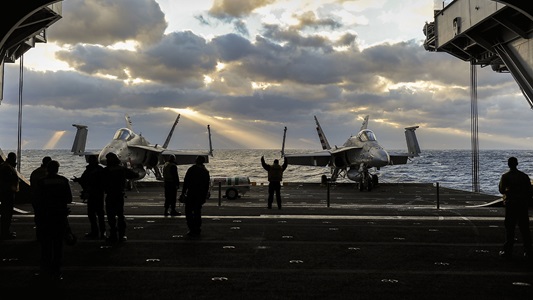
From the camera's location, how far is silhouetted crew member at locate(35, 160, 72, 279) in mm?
6352

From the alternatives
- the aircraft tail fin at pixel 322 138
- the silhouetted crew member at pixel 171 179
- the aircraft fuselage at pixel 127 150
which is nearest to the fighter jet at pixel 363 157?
the aircraft tail fin at pixel 322 138

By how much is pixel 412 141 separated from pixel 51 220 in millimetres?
32454

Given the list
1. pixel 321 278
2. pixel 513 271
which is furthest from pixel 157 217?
pixel 513 271

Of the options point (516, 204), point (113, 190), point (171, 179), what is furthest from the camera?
point (171, 179)

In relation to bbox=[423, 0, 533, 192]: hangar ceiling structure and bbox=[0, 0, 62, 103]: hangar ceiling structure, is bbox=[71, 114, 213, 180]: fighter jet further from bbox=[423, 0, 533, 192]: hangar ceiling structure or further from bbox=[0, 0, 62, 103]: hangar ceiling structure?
bbox=[423, 0, 533, 192]: hangar ceiling structure

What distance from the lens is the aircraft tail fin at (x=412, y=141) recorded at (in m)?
35.0

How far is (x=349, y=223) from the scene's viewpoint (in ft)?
41.2

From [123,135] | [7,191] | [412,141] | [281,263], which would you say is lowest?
[281,263]

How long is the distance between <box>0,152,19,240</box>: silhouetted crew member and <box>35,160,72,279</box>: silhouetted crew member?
3.18 meters

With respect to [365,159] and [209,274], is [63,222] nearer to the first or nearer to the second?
[209,274]

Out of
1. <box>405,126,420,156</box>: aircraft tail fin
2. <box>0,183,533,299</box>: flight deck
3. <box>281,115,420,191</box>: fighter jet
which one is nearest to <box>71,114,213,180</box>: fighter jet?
<box>281,115,420,191</box>: fighter jet

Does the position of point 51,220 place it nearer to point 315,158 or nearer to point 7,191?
point 7,191

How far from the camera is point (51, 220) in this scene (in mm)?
6438

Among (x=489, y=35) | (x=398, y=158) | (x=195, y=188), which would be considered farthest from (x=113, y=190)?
(x=398, y=158)
